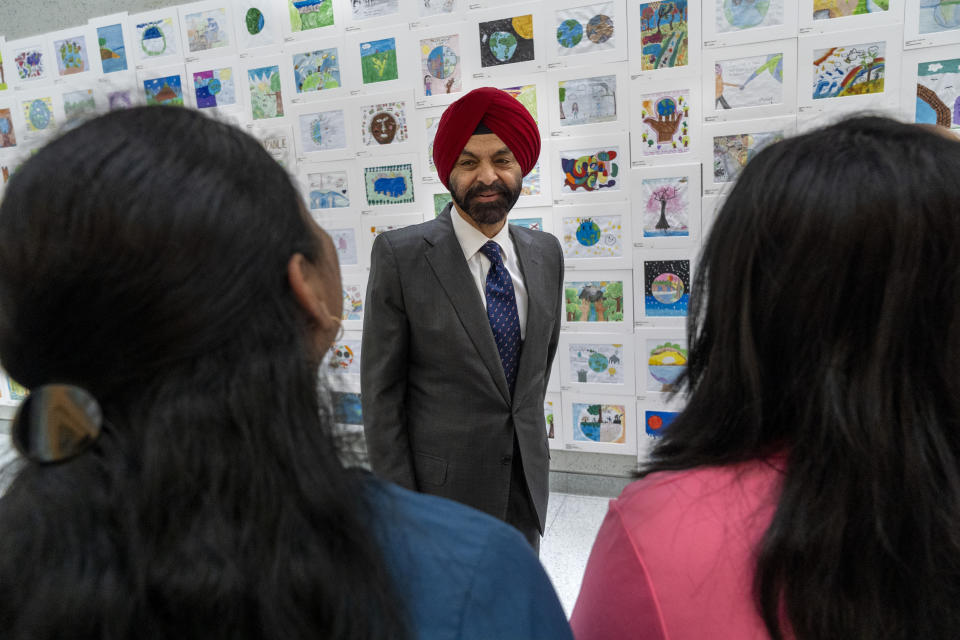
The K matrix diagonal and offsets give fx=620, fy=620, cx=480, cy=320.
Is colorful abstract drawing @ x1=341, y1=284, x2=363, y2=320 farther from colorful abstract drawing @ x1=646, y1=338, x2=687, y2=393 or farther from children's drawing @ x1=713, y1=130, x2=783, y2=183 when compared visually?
children's drawing @ x1=713, y1=130, x2=783, y2=183

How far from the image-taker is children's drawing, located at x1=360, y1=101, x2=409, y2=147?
2912mm

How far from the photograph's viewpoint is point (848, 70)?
231cm

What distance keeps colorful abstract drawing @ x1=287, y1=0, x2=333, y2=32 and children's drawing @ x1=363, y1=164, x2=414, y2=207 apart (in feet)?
2.33

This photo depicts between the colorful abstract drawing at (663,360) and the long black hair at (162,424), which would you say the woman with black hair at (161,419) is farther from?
the colorful abstract drawing at (663,360)

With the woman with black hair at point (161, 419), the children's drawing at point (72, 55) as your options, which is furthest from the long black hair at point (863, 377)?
the children's drawing at point (72, 55)

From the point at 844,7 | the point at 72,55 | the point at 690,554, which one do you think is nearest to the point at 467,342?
the point at 690,554

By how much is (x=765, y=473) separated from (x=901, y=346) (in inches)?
7.2

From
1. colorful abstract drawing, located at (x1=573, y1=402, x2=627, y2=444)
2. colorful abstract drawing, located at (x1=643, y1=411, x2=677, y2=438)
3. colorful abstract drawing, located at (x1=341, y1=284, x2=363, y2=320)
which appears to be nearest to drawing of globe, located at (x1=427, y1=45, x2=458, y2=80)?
colorful abstract drawing, located at (x1=341, y1=284, x2=363, y2=320)

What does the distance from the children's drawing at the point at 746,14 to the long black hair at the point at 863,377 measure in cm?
206

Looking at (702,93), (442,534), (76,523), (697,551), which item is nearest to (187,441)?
(76,523)

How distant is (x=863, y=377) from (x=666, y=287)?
6.87 feet

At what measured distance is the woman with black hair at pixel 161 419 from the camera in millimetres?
486

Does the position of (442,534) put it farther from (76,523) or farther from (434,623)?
(76,523)

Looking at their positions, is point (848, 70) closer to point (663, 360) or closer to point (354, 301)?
point (663, 360)
